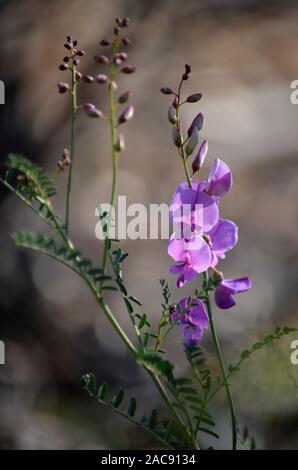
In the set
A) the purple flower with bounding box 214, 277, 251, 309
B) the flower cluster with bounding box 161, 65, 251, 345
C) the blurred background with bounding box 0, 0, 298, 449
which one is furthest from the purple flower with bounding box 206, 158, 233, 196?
the blurred background with bounding box 0, 0, 298, 449

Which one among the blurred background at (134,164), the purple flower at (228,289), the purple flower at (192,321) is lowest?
the purple flower at (192,321)

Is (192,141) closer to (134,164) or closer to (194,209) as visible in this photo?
(194,209)

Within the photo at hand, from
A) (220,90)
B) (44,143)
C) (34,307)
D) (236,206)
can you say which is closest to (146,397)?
(34,307)

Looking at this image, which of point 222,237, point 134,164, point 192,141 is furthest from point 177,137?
point 134,164

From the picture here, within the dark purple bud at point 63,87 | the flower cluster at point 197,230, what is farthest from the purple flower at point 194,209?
the dark purple bud at point 63,87

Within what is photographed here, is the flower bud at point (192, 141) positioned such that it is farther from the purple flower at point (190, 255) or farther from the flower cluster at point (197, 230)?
the purple flower at point (190, 255)

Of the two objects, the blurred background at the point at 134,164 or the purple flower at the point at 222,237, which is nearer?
the purple flower at the point at 222,237

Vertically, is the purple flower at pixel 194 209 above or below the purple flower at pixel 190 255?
above
